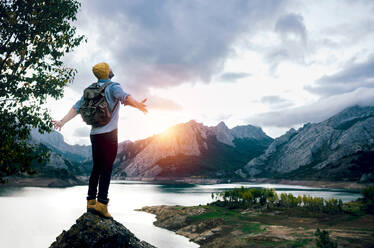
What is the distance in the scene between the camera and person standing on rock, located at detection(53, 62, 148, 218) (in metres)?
5.97

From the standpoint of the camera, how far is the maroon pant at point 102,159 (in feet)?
20.0

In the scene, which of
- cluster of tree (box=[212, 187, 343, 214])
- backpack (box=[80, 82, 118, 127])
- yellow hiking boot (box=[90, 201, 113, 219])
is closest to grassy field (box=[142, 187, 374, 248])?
cluster of tree (box=[212, 187, 343, 214])

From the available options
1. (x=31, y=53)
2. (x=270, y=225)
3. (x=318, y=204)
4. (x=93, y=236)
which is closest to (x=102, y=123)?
(x=93, y=236)

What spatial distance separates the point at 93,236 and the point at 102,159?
1663 mm

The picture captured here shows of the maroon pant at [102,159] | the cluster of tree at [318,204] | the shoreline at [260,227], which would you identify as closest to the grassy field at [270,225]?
the shoreline at [260,227]

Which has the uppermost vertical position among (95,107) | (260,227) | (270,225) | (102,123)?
(95,107)

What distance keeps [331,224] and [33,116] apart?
6013 centimetres

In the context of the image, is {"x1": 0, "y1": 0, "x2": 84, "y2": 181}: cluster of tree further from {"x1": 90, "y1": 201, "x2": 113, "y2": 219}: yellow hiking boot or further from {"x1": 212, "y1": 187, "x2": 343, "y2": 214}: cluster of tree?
{"x1": 212, "y1": 187, "x2": 343, "y2": 214}: cluster of tree

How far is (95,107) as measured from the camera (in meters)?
5.96

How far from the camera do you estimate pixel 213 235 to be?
177 ft

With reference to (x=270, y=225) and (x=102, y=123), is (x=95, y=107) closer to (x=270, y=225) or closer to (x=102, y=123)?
(x=102, y=123)

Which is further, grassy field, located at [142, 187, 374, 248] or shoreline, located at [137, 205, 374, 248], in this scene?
shoreline, located at [137, 205, 374, 248]

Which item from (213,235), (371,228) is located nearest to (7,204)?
(213,235)

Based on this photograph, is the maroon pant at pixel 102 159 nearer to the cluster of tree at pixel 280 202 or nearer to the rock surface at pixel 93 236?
the rock surface at pixel 93 236
